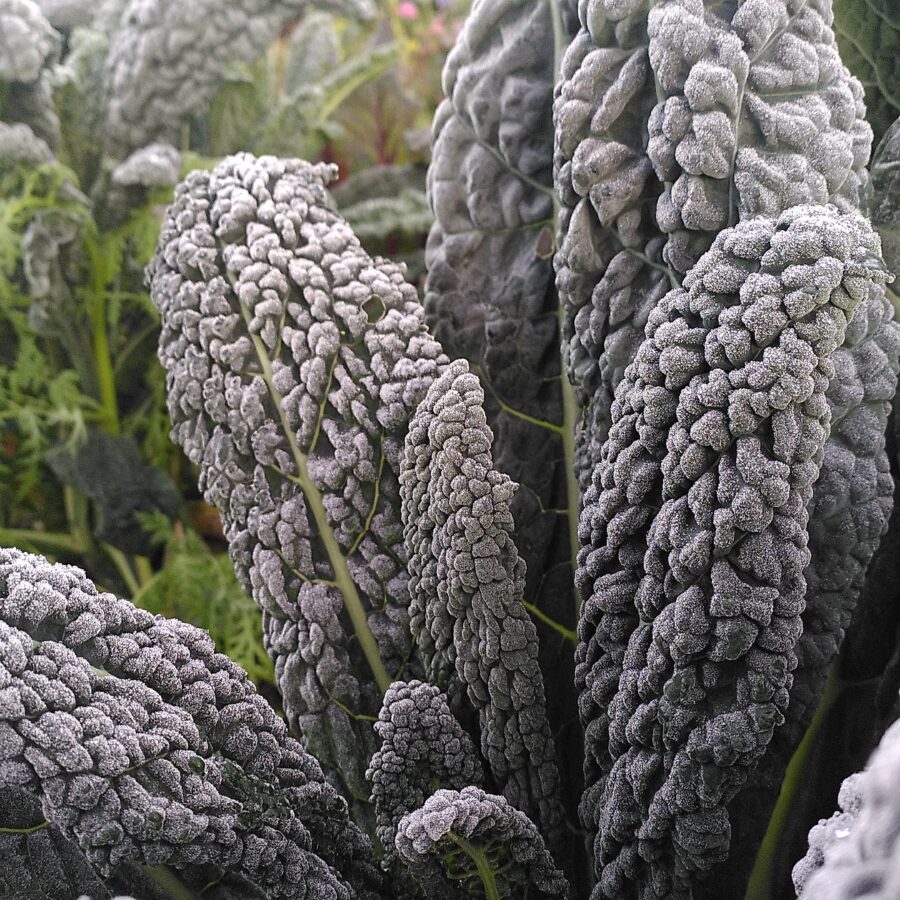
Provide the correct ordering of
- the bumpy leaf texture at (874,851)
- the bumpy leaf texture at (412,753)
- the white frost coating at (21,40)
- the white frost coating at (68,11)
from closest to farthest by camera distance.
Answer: the bumpy leaf texture at (874,851) < the bumpy leaf texture at (412,753) < the white frost coating at (21,40) < the white frost coating at (68,11)

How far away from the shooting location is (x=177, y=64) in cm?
104

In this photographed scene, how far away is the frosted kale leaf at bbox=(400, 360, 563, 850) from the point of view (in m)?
0.53

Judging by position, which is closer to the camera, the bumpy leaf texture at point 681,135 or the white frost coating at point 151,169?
the bumpy leaf texture at point 681,135

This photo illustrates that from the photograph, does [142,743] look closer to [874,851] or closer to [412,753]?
[412,753]

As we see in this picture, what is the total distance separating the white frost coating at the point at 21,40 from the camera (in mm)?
958

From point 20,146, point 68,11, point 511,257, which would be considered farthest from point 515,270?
point 68,11

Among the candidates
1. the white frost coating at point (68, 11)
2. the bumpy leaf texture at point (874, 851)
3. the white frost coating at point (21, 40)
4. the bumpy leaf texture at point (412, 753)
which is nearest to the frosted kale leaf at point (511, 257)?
the bumpy leaf texture at point (412, 753)

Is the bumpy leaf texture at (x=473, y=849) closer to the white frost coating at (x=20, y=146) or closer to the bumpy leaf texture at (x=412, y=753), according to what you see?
the bumpy leaf texture at (x=412, y=753)

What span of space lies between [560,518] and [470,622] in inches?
6.6

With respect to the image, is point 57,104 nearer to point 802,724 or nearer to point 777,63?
point 777,63

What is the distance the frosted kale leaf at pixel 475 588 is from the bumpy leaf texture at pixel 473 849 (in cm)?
6

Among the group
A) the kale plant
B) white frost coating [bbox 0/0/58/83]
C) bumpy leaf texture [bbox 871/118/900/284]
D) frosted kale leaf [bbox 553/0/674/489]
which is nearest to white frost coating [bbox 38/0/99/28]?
white frost coating [bbox 0/0/58/83]

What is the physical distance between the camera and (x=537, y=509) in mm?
715

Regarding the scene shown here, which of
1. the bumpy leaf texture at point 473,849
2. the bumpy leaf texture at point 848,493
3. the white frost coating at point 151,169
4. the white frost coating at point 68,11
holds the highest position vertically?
the white frost coating at point 68,11
